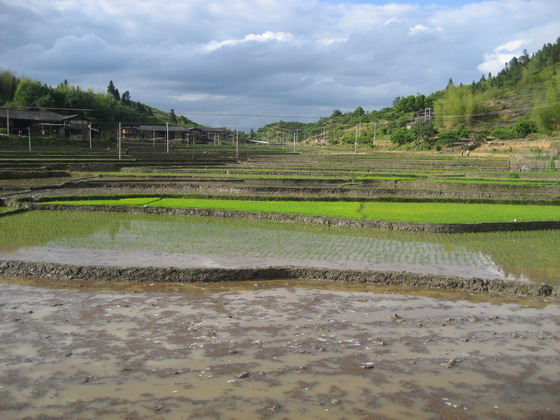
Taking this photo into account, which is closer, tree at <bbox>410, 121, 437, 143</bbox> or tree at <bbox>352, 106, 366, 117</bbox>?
tree at <bbox>410, 121, 437, 143</bbox>

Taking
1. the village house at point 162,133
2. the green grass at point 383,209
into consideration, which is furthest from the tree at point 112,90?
the green grass at point 383,209

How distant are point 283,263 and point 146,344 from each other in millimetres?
4420

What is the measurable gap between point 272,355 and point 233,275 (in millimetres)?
3458

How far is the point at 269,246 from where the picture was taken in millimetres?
11742

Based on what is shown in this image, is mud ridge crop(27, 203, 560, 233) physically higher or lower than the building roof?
lower

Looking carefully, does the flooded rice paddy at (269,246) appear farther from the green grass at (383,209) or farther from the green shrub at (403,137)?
the green shrub at (403,137)

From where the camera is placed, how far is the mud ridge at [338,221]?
14.0 meters

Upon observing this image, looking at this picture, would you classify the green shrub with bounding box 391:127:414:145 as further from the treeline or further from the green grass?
the green grass

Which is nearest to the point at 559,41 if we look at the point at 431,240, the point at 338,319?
the point at 431,240

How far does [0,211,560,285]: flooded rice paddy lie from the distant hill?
2052 inches

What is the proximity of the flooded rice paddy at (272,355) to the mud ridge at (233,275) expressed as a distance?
2.19ft

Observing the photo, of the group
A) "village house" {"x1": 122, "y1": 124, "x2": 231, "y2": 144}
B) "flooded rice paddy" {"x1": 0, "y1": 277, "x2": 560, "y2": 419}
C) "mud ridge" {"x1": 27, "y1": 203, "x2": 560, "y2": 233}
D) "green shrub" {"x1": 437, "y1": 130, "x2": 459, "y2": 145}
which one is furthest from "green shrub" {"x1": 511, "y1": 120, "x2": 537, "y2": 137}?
"flooded rice paddy" {"x1": 0, "y1": 277, "x2": 560, "y2": 419}

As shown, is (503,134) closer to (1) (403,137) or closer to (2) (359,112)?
(1) (403,137)

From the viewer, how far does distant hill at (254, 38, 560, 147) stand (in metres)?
61.5
